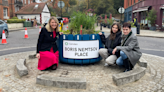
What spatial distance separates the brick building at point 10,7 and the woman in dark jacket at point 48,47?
29464 mm

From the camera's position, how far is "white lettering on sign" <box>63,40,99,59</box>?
453 centimetres

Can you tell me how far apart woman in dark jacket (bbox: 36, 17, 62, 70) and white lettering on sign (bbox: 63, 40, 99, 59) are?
329 millimetres

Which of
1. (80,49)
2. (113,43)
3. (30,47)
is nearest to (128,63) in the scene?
(113,43)

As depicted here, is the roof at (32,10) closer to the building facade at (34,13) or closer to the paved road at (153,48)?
the building facade at (34,13)

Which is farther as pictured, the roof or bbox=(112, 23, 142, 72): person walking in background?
the roof

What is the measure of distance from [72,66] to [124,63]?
4.84 ft

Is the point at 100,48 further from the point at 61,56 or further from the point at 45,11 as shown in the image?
the point at 45,11

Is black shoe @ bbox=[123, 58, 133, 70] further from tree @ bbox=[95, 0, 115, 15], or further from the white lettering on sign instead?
tree @ bbox=[95, 0, 115, 15]

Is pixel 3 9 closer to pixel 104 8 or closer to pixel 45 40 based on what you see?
pixel 104 8

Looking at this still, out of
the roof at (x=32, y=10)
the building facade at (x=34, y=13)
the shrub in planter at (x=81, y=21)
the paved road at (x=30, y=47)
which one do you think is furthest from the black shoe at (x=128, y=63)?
the roof at (x=32, y=10)

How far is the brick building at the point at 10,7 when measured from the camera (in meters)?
30.5

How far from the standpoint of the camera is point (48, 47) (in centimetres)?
447

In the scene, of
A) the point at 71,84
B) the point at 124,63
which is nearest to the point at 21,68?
the point at 71,84

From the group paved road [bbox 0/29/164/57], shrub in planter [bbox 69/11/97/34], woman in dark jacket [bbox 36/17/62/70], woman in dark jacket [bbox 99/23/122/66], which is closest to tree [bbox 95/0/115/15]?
paved road [bbox 0/29/164/57]
